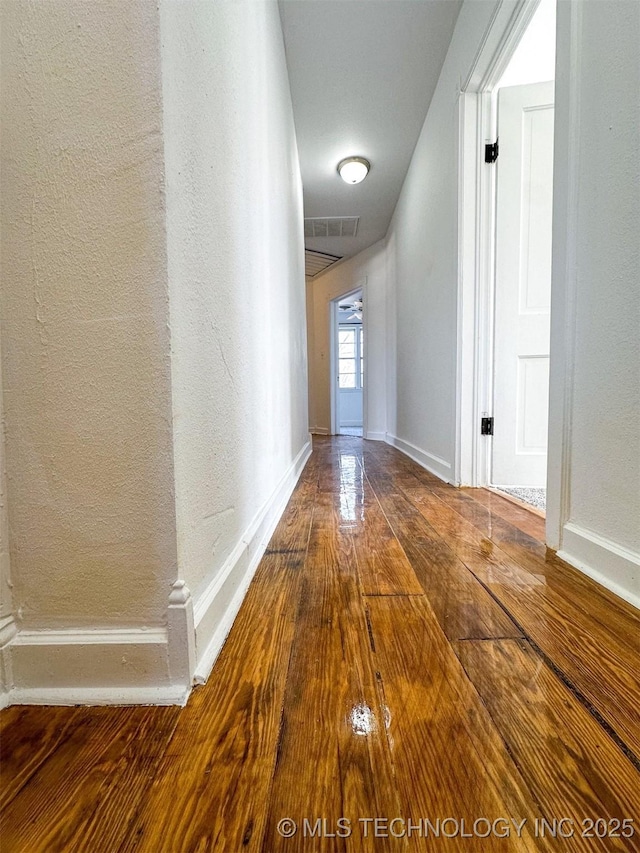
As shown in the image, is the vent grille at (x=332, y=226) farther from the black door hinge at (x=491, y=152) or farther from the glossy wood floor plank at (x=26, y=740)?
the glossy wood floor plank at (x=26, y=740)

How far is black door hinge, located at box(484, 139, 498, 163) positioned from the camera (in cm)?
182

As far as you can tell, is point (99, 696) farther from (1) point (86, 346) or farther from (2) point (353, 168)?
(2) point (353, 168)

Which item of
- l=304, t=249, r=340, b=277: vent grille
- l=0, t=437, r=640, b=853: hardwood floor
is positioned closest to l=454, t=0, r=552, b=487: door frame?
l=0, t=437, r=640, b=853: hardwood floor

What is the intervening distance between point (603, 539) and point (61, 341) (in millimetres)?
1221

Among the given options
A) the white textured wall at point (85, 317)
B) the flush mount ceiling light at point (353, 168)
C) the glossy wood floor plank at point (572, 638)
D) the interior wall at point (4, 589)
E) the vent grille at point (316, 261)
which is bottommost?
the glossy wood floor plank at point (572, 638)

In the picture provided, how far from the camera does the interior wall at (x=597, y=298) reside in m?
0.84

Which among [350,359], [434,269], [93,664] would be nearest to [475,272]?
[434,269]

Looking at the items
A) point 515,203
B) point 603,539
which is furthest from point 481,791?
point 515,203

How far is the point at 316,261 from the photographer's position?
5094 millimetres

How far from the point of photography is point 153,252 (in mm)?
540

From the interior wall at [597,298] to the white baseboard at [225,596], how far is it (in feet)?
2.82

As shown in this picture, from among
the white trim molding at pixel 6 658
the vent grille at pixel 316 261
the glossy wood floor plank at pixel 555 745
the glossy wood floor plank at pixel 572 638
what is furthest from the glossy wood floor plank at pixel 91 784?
the vent grille at pixel 316 261

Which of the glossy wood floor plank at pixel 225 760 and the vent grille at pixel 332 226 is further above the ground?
the vent grille at pixel 332 226

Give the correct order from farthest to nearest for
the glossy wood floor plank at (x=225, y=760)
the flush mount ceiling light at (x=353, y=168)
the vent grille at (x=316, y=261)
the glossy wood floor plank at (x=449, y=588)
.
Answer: the vent grille at (x=316, y=261)
the flush mount ceiling light at (x=353, y=168)
the glossy wood floor plank at (x=449, y=588)
the glossy wood floor plank at (x=225, y=760)
